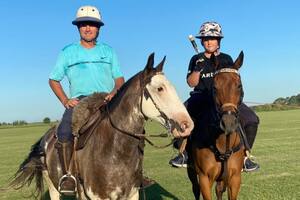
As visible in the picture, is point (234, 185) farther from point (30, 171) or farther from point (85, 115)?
A: point (30, 171)

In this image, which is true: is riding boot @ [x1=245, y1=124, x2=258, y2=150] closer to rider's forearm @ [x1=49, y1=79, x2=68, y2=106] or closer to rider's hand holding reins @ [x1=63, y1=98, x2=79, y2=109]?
rider's hand holding reins @ [x1=63, y1=98, x2=79, y2=109]

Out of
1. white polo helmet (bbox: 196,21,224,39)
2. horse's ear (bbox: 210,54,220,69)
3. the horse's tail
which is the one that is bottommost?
the horse's tail

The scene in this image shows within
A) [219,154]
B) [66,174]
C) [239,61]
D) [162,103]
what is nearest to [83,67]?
[66,174]

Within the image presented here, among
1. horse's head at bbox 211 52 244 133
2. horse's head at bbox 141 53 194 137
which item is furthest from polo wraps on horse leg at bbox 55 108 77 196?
horse's head at bbox 211 52 244 133

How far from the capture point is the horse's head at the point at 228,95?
21.0 ft

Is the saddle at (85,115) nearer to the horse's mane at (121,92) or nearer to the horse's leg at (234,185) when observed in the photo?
the horse's mane at (121,92)

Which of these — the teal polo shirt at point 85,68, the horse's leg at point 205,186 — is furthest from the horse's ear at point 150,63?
the horse's leg at point 205,186

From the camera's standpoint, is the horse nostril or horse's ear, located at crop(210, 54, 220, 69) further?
horse's ear, located at crop(210, 54, 220, 69)

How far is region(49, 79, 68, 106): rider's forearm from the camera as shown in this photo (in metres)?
7.00

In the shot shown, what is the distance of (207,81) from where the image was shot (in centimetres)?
841

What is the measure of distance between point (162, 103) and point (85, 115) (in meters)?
1.47

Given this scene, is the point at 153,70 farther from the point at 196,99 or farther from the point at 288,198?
the point at 288,198

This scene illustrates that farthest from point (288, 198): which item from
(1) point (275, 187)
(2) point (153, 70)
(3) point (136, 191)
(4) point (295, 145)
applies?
(4) point (295, 145)

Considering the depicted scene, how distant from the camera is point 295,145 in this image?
23.4 m
